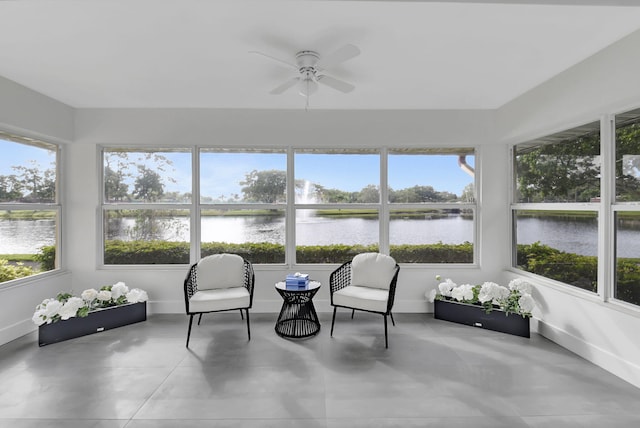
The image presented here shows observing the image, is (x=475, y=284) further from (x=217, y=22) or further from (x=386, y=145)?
(x=217, y=22)

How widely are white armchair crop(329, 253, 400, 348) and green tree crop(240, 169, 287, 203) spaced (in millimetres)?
1337

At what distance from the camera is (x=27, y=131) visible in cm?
355

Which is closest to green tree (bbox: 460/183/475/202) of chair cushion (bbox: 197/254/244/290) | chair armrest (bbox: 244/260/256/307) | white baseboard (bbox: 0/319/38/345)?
chair armrest (bbox: 244/260/256/307)

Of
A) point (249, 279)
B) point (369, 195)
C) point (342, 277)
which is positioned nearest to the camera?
point (249, 279)

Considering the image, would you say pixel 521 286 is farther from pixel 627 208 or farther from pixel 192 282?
pixel 192 282

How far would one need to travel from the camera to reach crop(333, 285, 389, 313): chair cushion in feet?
10.8

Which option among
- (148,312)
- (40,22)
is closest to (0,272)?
(148,312)

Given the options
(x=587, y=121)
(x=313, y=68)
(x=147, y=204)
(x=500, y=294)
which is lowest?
(x=500, y=294)

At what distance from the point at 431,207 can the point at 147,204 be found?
3.79 metres

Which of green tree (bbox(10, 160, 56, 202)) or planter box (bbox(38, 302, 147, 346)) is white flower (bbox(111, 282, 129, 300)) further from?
green tree (bbox(10, 160, 56, 202))

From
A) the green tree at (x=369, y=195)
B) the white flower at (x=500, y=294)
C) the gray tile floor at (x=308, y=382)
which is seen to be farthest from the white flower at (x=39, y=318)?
the white flower at (x=500, y=294)

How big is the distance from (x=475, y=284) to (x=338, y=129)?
107 inches

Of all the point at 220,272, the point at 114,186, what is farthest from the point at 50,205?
the point at 220,272

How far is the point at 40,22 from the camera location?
7.52 feet
